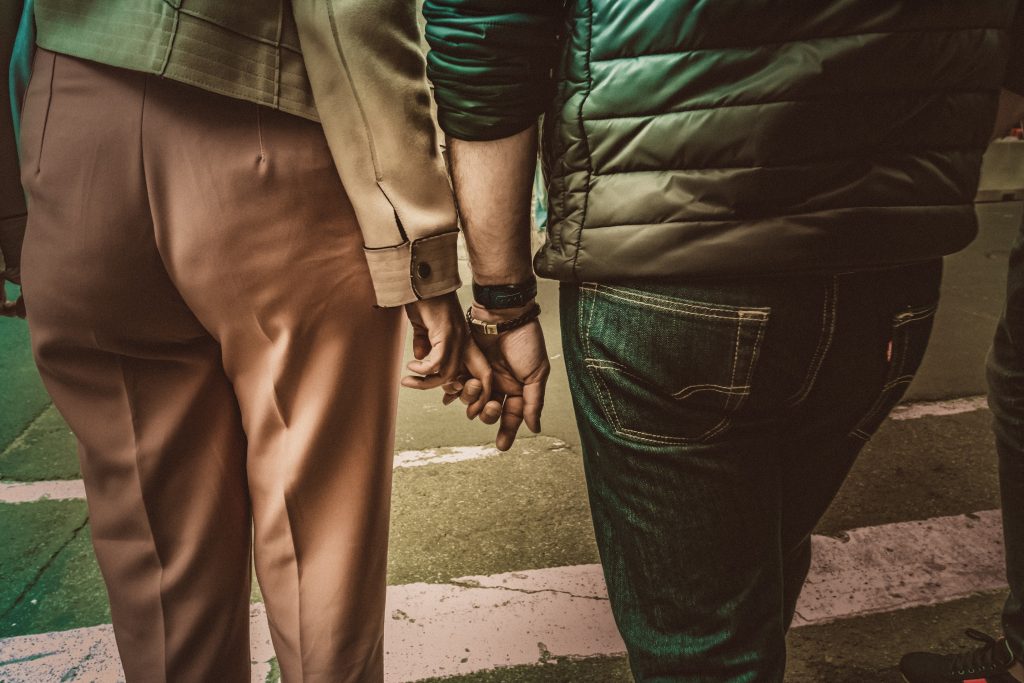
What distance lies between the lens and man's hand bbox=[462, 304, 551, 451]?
138 cm

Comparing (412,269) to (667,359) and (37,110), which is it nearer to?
(667,359)

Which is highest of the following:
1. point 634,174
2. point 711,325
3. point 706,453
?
point 634,174

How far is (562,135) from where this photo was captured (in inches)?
40.5

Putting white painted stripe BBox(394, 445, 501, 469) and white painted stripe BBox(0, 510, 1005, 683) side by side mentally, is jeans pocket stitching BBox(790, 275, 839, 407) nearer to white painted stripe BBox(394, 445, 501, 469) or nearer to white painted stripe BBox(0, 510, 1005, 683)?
white painted stripe BBox(0, 510, 1005, 683)

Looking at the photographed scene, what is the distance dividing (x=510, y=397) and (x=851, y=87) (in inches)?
32.5

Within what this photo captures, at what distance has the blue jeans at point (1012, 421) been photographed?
1668 millimetres

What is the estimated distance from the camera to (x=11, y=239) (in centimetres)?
149

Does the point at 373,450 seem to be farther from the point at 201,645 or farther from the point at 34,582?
the point at 34,582

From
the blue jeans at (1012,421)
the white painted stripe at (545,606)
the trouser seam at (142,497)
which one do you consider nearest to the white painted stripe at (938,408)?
the white painted stripe at (545,606)

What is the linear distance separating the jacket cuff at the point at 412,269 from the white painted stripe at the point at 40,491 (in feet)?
8.08

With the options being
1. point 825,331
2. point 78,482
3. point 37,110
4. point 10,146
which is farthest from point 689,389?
point 78,482

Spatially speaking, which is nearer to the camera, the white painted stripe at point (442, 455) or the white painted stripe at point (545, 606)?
the white painted stripe at point (545, 606)

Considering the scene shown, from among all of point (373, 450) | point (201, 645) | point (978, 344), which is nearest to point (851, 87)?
point (373, 450)

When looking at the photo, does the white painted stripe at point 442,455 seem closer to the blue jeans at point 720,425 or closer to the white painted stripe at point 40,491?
the white painted stripe at point 40,491
